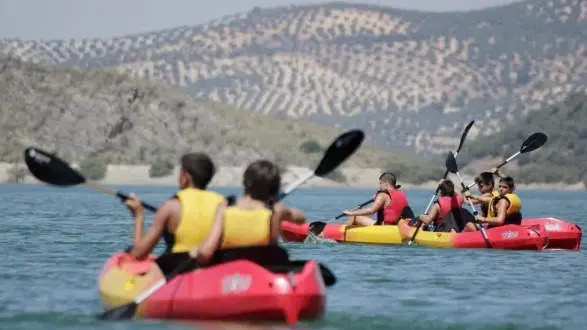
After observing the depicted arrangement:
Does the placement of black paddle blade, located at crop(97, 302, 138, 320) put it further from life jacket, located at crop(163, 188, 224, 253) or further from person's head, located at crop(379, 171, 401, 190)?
person's head, located at crop(379, 171, 401, 190)

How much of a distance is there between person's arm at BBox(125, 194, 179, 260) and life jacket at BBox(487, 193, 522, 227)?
11.3 meters

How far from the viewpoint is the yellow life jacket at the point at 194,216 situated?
12867mm

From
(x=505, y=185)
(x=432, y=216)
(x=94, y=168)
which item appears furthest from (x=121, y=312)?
(x=94, y=168)

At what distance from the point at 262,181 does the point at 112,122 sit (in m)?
99.3

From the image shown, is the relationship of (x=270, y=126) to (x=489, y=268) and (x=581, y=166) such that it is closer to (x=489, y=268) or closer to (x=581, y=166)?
(x=581, y=166)

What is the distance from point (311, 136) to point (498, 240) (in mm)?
123848

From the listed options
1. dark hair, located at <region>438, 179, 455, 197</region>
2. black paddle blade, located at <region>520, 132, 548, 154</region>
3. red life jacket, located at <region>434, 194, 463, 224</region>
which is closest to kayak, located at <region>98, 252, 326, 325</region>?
dark hair, located at <region>438, 179, 455, 197</region>

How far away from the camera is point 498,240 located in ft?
78.6

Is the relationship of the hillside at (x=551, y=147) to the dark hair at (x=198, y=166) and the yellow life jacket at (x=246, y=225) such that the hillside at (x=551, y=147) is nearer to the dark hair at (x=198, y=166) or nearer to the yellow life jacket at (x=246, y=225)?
the dark hair at (x=198, y=166)

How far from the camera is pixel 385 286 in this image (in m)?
17.5

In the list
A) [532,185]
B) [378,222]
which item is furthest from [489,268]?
[532,185]

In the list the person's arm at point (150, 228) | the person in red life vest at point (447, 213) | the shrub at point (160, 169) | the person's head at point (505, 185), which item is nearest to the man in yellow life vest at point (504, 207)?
the person's head at point (505, 185)

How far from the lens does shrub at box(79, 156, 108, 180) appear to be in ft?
324

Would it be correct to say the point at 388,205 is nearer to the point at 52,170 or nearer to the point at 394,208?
the point at 394,208
